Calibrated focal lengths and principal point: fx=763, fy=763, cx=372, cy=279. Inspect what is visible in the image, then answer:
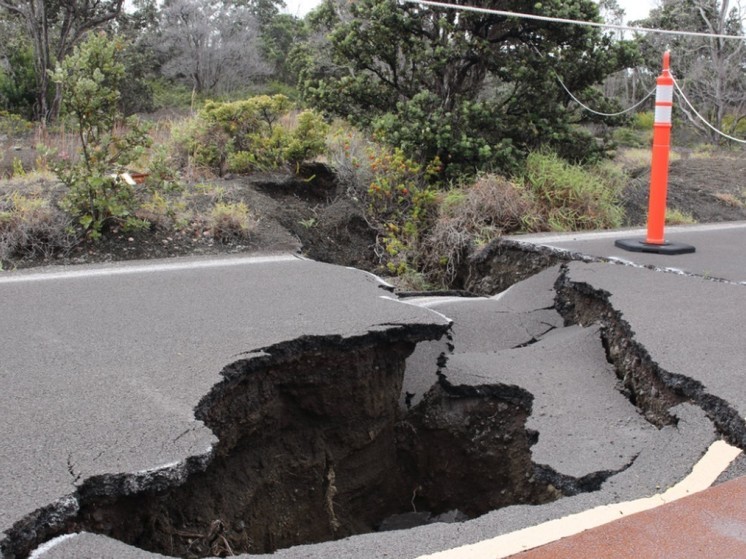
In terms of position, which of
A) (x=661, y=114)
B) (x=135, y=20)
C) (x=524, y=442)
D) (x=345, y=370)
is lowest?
(x=524, y=442)

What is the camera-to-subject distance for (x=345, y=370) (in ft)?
14.1

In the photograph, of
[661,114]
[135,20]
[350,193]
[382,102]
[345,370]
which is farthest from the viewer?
[135,20]

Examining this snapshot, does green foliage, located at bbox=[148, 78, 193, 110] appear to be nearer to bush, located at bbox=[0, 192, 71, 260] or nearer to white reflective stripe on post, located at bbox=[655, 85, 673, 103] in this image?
bush, located at bbox=[0, 192, 71, 260]

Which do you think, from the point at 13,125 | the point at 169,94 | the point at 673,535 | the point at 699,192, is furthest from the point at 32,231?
the point at 169,94

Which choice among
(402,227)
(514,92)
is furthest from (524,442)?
(514,92)

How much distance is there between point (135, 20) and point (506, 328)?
24609 mm

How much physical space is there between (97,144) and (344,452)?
4386 millimetres

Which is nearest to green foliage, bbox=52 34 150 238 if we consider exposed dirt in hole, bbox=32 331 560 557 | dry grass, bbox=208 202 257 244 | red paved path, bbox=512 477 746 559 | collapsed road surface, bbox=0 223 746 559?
dry grass, bbox=208 202 257 244

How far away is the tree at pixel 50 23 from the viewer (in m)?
18.4

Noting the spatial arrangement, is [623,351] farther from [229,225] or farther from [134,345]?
[229,225]

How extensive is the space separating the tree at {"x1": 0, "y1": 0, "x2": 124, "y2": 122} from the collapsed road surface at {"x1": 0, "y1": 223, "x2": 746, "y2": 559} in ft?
47.2

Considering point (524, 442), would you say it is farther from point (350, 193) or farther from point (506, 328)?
point (350, 193)

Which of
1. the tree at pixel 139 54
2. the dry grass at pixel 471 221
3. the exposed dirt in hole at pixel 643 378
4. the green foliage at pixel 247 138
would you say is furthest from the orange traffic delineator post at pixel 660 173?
the tree at pixel 139 54

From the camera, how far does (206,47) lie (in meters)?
30.0
